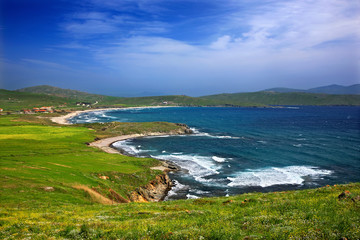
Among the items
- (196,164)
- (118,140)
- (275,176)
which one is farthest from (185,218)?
(118,140)

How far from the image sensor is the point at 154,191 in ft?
153

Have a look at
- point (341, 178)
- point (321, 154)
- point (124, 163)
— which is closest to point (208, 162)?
point (124, 163)

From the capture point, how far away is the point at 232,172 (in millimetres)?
58750

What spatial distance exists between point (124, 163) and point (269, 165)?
42.9 metres

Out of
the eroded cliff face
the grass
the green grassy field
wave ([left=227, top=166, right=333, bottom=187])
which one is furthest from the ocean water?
the grass

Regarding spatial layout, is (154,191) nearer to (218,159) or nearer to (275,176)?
(218,159)

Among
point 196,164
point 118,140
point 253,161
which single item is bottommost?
point 196,164

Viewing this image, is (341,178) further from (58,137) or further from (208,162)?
(58,137)

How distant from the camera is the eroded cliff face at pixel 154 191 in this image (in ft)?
140

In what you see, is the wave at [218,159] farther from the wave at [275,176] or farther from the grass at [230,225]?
the grass at [230,225]

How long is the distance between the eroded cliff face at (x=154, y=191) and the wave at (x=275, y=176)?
598 inches

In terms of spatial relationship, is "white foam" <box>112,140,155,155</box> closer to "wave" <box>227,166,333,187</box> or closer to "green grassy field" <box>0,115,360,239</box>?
"wave" <box>227,166,333,187</box>

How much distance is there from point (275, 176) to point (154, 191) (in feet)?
103

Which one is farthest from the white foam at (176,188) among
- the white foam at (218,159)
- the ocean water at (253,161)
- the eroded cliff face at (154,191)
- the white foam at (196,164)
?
the white foam at (218,159)
